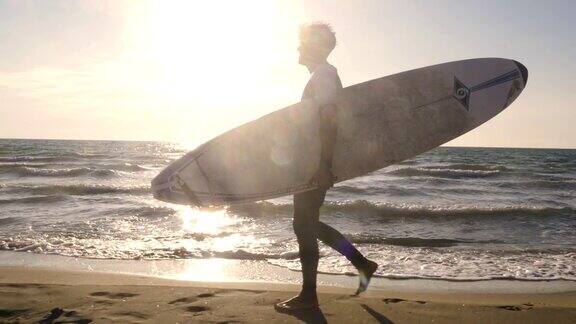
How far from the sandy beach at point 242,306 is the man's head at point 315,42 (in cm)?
191

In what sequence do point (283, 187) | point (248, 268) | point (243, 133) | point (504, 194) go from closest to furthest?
1. point (283, 187)
2. point (243, 133)
3. point (248, 268)
4. point (504, 194)

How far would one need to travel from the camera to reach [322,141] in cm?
Result: 346

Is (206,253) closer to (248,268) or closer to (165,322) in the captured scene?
(248,268)

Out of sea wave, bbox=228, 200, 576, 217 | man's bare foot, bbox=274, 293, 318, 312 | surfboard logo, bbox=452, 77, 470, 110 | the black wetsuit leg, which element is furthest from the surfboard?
sea wave, bbox=228, 200, 576, 217

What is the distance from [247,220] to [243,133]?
542cm

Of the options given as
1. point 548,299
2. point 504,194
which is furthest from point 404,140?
point 504,194

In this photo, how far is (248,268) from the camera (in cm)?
562

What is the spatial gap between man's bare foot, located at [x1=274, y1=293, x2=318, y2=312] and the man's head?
1.78 meters

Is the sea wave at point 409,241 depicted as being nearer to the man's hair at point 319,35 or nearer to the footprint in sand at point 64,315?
the man's hair at point 319,35

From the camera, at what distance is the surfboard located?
425 centimetres

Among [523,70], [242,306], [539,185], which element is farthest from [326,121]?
[539,185]

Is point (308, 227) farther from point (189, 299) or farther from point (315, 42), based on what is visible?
point (315, 42)

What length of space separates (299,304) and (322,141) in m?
1.24

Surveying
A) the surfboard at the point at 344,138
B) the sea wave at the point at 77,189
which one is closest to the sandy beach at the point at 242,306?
the surfboard at the point at 344,138
